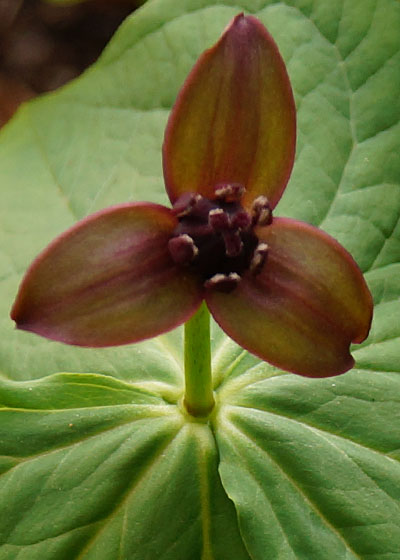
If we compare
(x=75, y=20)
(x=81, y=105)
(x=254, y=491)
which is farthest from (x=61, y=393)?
(x=75, y=20)

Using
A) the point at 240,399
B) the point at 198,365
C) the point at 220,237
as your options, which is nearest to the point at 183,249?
the point at 220,237

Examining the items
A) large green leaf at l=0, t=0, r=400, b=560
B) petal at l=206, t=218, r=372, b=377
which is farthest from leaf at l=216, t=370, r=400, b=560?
petal at l=206, t=218, r=372, b=377

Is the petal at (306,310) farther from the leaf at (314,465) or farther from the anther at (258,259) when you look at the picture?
the leaf at (314,465)

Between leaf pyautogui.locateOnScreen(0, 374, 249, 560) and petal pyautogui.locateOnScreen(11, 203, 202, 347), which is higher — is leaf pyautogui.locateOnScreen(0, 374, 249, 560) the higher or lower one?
the lower one

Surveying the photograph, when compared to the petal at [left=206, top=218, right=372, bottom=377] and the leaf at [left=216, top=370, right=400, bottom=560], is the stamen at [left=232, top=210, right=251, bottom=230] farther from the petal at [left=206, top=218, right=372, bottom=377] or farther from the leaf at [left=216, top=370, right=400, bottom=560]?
the leaf at [left=216, top=370, right=400, bottom=560]

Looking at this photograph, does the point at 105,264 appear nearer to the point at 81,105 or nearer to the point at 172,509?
the point at 172,509

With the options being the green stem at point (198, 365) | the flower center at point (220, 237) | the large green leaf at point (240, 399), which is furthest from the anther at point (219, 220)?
the large green leaf at point (240, 399)
